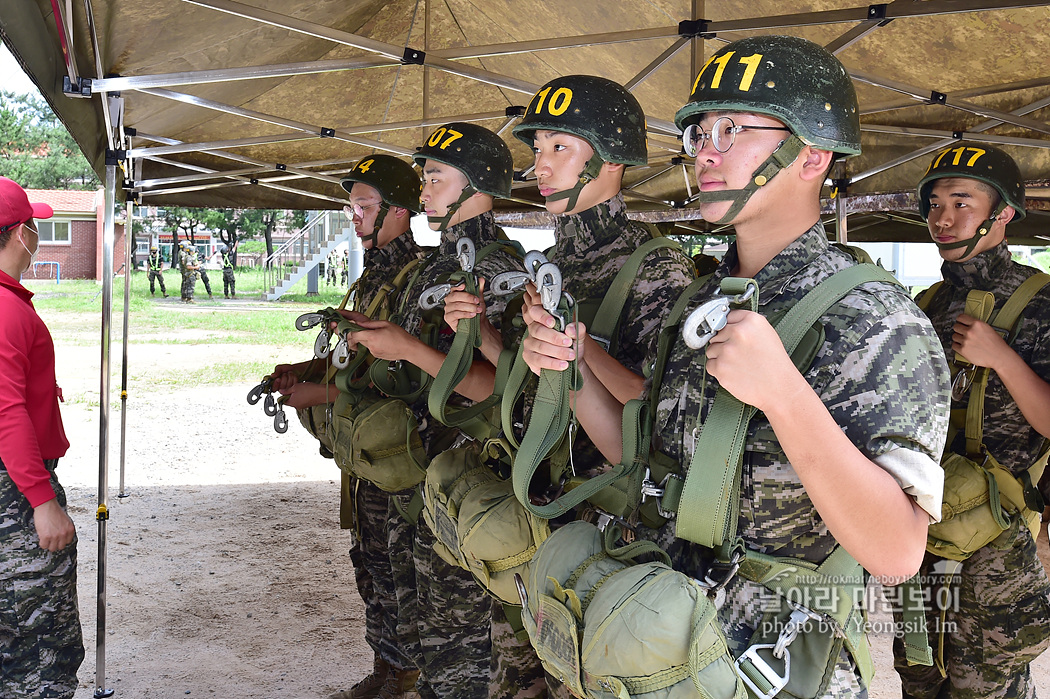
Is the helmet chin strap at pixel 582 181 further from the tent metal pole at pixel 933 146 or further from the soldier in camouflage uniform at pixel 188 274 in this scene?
the soldier in camouflage uniform at pixel 188 274

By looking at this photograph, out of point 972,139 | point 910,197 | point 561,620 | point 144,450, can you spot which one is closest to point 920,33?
point 972,139

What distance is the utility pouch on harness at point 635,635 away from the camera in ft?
4.79

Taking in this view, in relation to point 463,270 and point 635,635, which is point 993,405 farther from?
point 635,635

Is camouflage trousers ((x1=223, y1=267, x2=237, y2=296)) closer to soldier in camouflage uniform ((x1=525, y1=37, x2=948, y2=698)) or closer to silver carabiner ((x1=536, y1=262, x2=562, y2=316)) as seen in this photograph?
silver carabiner ((x1=536, y1=262, x2=562, y2=316))

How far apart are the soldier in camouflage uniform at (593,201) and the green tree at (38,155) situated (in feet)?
163

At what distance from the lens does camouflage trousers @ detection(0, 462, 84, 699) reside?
3191 millimetres

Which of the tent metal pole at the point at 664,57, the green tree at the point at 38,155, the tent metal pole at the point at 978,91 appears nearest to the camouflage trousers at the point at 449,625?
the tent metal pole at the point at 664,57

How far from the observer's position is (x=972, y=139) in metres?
5.45

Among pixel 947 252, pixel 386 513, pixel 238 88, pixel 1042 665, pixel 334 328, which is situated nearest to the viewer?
pixel 947 252

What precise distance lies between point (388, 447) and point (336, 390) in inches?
39.4

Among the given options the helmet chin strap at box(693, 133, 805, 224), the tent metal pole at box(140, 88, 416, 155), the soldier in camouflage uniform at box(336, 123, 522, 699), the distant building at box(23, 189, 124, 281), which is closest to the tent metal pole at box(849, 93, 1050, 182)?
the soldier in camouflage uniform at box(336, 123, 522, 699)

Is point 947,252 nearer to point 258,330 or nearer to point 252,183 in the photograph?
point 252,183

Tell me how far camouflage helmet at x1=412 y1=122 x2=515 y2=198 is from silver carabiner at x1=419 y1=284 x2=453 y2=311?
2.08 ft

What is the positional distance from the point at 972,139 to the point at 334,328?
4331 millimetres
